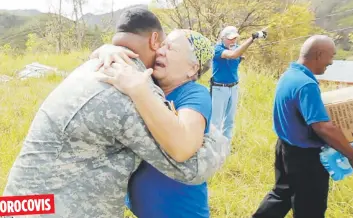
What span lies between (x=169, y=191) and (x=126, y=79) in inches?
18.4

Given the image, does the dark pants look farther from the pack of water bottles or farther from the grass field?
the grass field

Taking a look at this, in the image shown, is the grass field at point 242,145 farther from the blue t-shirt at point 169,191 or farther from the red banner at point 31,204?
the red banner at point 31,204

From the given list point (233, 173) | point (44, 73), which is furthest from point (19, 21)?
point (233, 173)

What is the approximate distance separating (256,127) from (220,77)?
75 centimetres

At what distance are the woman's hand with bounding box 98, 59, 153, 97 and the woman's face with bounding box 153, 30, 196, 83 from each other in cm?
27

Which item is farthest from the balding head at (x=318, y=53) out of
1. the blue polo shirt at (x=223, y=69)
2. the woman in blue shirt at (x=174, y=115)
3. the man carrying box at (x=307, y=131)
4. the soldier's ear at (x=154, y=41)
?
the blue polo shirt at (x=223, y=69)

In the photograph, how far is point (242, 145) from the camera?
14.5 ft

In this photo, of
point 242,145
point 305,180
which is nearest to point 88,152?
point 305,180

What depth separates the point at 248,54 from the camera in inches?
669

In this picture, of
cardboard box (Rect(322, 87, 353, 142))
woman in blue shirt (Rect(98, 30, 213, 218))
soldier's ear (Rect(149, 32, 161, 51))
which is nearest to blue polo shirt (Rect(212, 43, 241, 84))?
cardboard box (Rect(322, 87, 353, 142))

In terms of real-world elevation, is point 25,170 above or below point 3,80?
above

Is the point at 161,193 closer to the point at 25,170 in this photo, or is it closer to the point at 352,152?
A: the point at 25,170

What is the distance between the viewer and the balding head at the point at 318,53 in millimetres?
2461

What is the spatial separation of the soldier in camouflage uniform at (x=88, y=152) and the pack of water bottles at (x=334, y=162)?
1.31 metres
